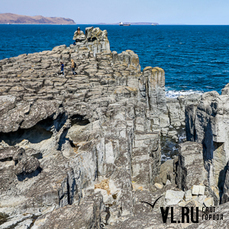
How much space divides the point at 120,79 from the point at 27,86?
7.26 m

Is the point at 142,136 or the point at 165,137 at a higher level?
the point at 142,136

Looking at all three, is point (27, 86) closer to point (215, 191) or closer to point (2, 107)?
point (2, 107)

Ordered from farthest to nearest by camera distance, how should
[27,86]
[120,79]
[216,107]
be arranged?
[120,79] → [27,86] → [216,107]

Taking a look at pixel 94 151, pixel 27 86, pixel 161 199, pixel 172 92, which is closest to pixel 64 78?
pixel 27 86

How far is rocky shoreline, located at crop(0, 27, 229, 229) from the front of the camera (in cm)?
632

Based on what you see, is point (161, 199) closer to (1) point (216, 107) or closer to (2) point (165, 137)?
(1) point (216, 107)

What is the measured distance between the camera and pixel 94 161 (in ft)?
29.8

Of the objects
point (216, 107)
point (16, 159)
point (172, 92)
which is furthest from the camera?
point (172, 92)

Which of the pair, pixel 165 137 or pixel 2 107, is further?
pixel 165 137

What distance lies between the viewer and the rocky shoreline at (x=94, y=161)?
6.32m

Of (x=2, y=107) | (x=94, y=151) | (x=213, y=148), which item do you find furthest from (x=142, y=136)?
(x=2, y=107)

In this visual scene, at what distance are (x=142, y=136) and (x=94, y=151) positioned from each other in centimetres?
504

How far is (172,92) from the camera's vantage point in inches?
1559

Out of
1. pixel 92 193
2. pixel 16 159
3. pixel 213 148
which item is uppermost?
pixel 16 159
